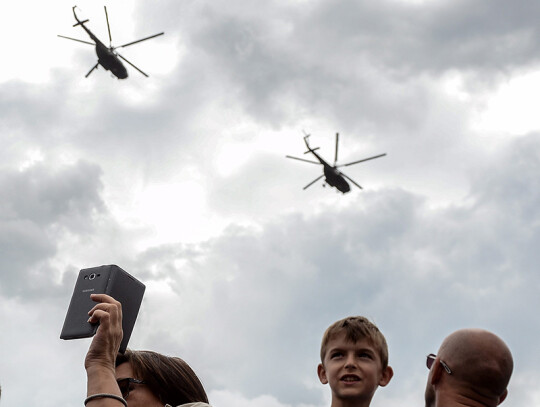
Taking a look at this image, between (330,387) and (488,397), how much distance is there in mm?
1188

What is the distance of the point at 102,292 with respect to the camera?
8.77 ft

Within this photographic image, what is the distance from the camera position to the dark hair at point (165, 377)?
3141 mm

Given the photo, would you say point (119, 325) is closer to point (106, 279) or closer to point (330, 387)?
point (106, 279)

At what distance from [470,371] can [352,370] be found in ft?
3.53

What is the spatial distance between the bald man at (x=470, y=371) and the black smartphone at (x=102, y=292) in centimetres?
135

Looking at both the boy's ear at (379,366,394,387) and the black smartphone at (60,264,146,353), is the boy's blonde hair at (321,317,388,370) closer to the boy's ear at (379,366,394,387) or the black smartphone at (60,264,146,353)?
the boy's ear at (379,366,394,387)

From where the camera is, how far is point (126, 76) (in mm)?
28766

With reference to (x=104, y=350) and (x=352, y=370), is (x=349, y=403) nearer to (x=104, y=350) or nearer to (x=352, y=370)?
(x=352, y=370)

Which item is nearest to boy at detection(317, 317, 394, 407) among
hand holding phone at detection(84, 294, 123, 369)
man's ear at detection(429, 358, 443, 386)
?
man's ear at detection(429, 358, 443, 386)

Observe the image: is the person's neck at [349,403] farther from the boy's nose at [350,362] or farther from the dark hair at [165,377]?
the dark hair at [165,377]

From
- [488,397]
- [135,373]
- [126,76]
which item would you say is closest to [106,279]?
[135,373]

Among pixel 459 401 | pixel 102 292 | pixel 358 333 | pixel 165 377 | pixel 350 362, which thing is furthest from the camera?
pixel 358 333

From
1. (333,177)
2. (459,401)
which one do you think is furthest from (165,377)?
(333,177)

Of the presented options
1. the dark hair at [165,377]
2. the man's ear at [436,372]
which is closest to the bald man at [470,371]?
the man's ear at [436,372]
